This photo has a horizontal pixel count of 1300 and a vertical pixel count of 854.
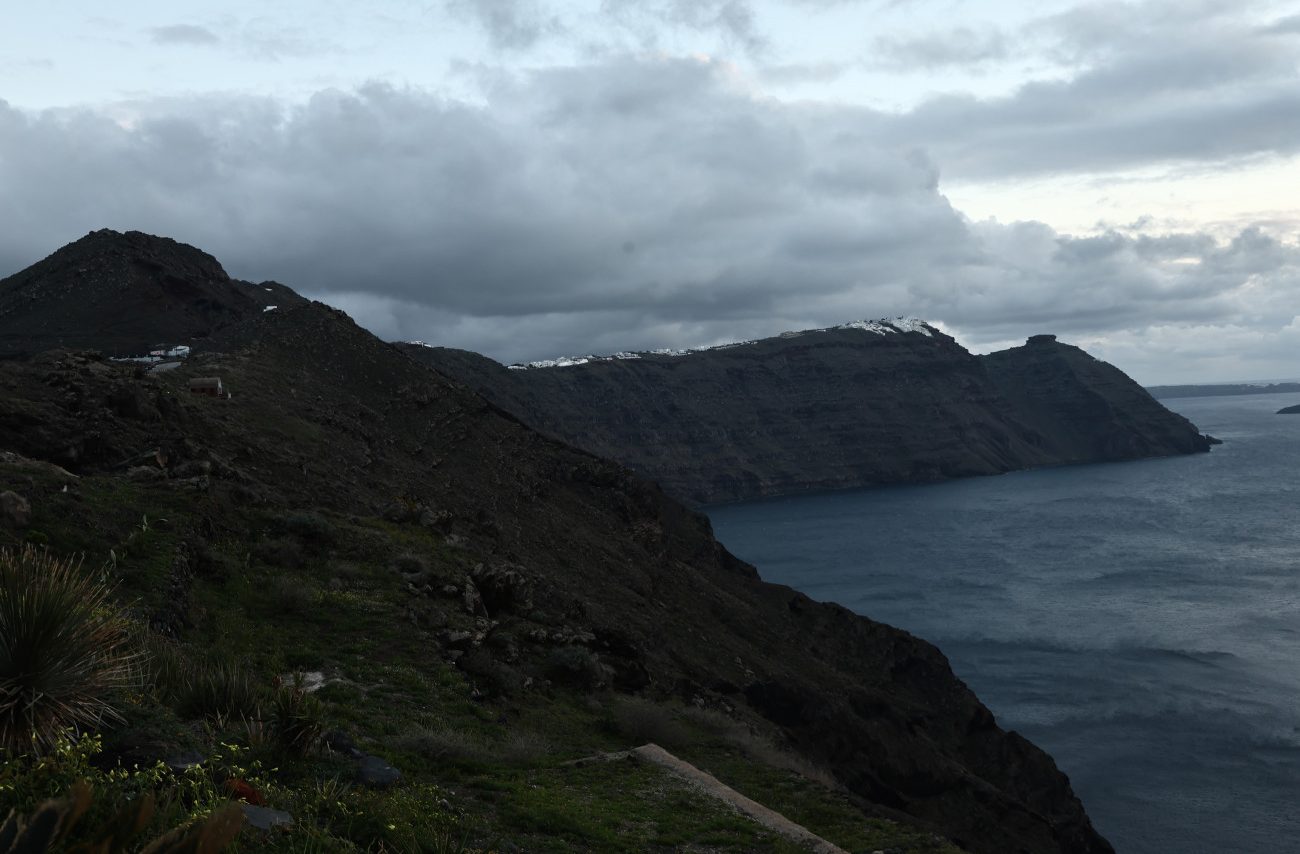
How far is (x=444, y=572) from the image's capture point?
2130 cm

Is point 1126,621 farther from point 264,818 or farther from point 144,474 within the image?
point 264,818

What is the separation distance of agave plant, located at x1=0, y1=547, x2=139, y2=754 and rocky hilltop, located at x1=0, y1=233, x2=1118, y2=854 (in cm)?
420

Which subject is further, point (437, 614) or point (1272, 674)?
point (1272, 674)

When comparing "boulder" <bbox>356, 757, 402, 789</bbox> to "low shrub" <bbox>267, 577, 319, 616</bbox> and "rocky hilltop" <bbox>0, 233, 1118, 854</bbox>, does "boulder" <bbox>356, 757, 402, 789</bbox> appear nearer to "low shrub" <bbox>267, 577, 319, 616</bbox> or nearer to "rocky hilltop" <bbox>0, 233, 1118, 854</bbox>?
"rocky hilltop" <bbox>0, 233, 1118, 854</bbox>

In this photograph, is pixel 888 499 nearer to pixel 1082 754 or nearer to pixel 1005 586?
pixel 1005 586

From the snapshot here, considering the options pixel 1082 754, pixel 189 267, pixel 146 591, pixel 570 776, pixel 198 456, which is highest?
pixel 189 267

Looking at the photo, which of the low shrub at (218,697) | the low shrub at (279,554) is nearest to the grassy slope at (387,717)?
the low shrub at (279,554)

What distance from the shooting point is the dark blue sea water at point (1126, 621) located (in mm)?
43125

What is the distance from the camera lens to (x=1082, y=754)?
4828cm

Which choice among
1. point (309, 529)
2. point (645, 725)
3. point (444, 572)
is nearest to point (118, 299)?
point (309, 529)

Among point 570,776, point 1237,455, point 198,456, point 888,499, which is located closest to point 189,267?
point 198,456

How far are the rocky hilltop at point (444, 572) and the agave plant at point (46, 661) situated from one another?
420 cm

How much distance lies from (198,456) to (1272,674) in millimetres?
61183

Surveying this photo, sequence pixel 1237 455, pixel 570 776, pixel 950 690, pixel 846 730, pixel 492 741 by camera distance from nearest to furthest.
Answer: pixel 570 776, pixel 492 741, pixel 846 730, pixel 950 690, pixel 1237 455
